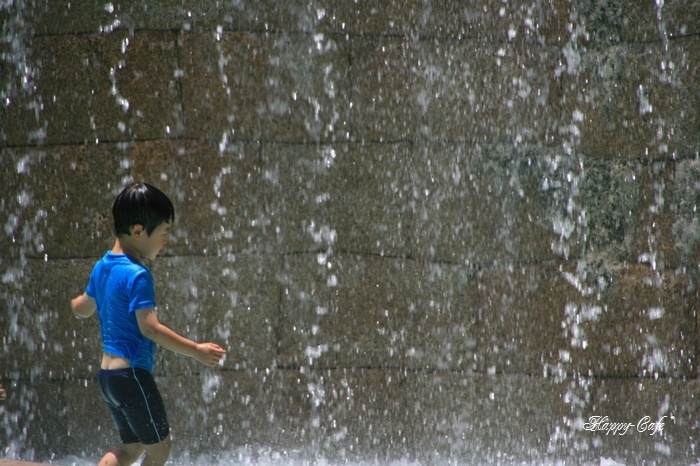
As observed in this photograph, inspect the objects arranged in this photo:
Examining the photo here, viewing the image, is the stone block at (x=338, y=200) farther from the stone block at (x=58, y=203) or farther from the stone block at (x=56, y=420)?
the stone block at (x=56, y=420)

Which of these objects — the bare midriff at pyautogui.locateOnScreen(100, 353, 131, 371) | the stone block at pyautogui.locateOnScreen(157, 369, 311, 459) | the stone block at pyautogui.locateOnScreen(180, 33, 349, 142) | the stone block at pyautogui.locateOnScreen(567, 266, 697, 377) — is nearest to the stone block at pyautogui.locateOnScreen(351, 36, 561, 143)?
the stone block at pyautogui.locateOnScreen(180, 33, 349, 142)

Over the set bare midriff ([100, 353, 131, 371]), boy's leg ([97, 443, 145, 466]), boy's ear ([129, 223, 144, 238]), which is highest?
boy's ear ([129, 223, 144, 238])

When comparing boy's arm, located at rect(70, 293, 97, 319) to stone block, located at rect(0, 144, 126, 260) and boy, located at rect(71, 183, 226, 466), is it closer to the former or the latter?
boy, located at rect(71, 183, 226, 466)

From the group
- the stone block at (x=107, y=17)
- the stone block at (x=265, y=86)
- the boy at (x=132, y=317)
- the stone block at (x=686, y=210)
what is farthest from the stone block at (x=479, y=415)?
the stone block at (x=107, y=17)

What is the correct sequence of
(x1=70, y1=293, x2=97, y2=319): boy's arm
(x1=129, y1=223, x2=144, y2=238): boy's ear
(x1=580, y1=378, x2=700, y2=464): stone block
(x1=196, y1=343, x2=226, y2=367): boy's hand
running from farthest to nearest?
(x1=580, y1=378, x2=700, y2=464): stone block < (x1=70, y1=293, x2=97, y2=319): boy's arm < (x1=129, y1=223, x2=144, y2=238): boy's ear < (x1=196, y1=343, x2=226, y2=367): boy's hand

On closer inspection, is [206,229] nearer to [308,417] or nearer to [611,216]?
[308,417]

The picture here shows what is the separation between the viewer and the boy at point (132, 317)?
2.53 metres

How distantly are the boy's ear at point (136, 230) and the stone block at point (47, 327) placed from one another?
1431 millimetres

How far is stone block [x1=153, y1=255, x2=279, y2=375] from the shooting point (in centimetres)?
388

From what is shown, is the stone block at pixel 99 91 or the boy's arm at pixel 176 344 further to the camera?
the stone block at pixel 99 91

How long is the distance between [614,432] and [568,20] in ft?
6.83

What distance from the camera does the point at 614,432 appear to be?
3.86 metres

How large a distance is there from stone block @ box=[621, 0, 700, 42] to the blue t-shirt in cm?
277

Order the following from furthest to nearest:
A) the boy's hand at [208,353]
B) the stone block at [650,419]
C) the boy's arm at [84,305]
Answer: the stone block at [650,419]
the boy's arm at [84,305]
the boy's hand at [208,353]
